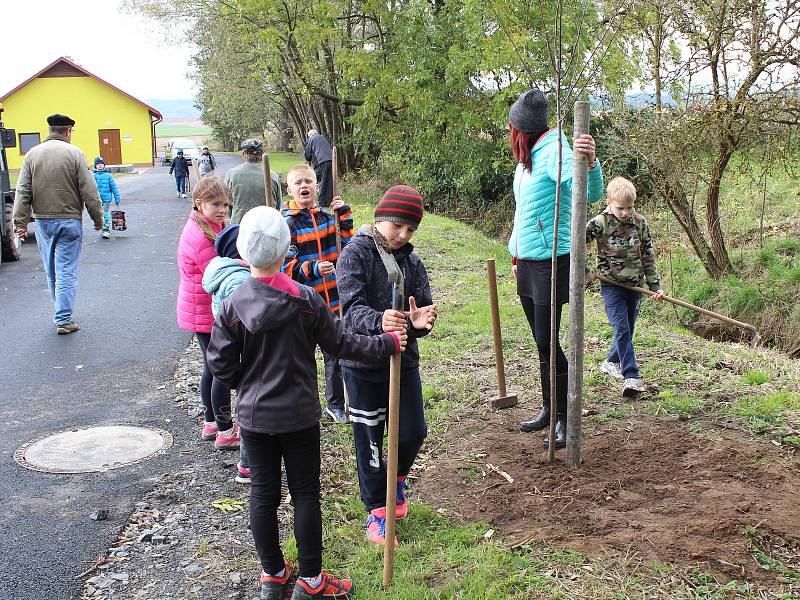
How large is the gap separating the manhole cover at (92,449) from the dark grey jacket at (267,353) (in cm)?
224

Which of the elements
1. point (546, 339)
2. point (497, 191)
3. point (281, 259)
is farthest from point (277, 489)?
point (497, 191)

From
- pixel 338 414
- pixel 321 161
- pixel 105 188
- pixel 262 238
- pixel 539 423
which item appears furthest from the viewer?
pixel 105 188

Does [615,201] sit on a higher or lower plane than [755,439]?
higher

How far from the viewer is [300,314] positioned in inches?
132

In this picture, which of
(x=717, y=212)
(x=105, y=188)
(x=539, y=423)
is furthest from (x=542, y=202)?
(x=105, y=188)

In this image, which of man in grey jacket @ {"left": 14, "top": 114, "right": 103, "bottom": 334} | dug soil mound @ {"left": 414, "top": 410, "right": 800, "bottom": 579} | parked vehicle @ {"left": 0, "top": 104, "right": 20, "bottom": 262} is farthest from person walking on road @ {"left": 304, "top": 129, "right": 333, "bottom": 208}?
dug soil mound @ {"left": 414, "top": 410, "right": 800, "bottom": 579}

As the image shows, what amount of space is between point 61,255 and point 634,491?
6804 millimetres

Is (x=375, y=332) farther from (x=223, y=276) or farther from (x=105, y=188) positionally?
(x=105, y=188)

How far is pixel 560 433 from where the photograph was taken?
4.98 m

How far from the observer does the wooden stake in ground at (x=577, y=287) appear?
4.16 meters

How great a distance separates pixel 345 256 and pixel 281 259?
1.90ft

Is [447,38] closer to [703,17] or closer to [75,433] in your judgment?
[703,17]

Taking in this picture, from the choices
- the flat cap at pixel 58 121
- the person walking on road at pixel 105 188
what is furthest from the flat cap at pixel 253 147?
the person walking on road at pixel 105 188

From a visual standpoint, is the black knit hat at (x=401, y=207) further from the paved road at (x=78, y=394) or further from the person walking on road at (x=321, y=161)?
the person walking on road at (x=321, y=161)
